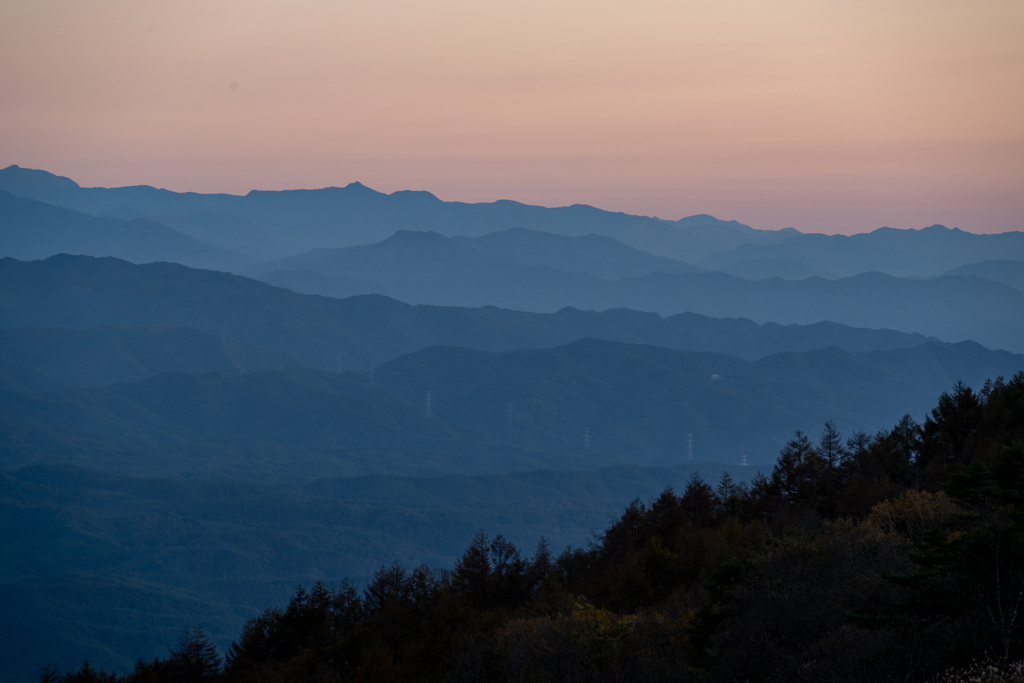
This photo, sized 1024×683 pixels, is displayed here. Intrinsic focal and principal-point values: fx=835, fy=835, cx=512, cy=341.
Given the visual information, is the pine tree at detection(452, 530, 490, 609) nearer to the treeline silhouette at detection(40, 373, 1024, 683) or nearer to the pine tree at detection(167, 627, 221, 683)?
the treeline silhouette at detection(40, 373, 1024, 683)

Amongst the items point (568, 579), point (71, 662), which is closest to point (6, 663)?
point (71, 662)

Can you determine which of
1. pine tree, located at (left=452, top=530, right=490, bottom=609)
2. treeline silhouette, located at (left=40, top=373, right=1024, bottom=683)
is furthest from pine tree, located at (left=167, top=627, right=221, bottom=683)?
pine tree, located at (left=452, top=530, right=490, bottom=609)

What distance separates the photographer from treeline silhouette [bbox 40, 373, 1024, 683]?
20.3 meters

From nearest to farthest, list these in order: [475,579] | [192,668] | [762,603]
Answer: [762,603]
[475,579]
[192,668]

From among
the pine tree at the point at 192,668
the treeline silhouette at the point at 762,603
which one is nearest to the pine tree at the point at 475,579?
the treeline silhouette at the point at 762,603

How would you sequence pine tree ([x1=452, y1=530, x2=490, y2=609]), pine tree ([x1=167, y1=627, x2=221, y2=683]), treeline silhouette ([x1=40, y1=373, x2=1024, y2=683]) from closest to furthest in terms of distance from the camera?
treeline silhouette ([x1=40, y1=373, x2=1024, y2=683]) → pine tree ([x1=452, y1=530, x2=490, y2=609]) → pine tree ([x1=167, y1=627, x2=221, y2=683])

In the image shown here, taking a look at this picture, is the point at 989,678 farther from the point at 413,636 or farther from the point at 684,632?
the point at 413,636

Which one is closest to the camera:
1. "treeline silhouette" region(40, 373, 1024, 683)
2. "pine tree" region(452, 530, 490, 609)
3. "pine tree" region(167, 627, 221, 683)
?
"treeline silhouette" region(40, 373, 1024, 683)

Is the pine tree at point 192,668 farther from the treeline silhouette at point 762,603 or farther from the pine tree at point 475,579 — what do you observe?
the pine tree at point 475,579

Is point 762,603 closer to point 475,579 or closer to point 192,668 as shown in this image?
point 475,579

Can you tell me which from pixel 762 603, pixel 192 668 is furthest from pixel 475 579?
pixel 762 603

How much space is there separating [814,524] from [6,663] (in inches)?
6725

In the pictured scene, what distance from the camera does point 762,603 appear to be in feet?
84.6

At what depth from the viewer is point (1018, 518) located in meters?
20.5
